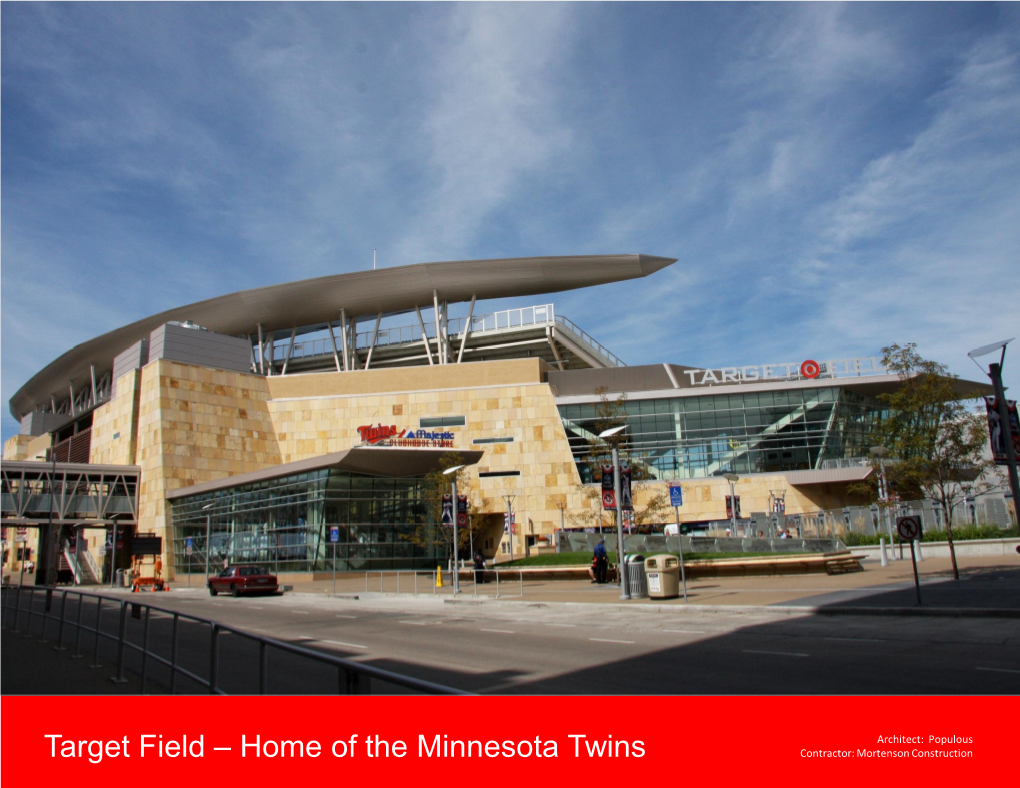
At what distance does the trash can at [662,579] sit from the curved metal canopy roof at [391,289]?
167ft

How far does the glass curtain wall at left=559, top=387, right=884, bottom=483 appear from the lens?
61156 mm

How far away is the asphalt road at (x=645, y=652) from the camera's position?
901 cm

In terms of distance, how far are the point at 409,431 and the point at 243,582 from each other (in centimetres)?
3250

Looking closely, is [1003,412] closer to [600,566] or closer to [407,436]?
[600,566]

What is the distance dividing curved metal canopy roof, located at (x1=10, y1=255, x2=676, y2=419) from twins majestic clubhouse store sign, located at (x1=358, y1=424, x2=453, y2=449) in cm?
1521

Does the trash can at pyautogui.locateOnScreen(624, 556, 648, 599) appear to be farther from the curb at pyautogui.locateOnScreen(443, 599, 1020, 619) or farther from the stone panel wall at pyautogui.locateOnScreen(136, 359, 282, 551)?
the stone panel wall at pyautogui.locateOnScreen(136, 359, 282, 551)

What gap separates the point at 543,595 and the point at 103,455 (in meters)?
63.0

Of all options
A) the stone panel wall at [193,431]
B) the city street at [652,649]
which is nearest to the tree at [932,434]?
the city street at [652,649]

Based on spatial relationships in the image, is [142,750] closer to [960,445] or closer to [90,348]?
[960,445]

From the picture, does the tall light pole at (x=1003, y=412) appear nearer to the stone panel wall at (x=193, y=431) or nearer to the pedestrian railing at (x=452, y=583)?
the pedestrian railing at (x=452, y=583)

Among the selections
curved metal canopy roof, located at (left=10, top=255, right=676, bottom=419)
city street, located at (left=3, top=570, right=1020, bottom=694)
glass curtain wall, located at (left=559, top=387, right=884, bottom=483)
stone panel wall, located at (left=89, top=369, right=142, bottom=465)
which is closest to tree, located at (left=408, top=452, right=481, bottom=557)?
glass curtain wall, located at (left=559, top=387, right=884, bottom=483)

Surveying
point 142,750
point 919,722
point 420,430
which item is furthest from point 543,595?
point 420,430

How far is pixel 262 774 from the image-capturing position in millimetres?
4961

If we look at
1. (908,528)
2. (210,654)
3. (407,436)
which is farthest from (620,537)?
(407,436)
